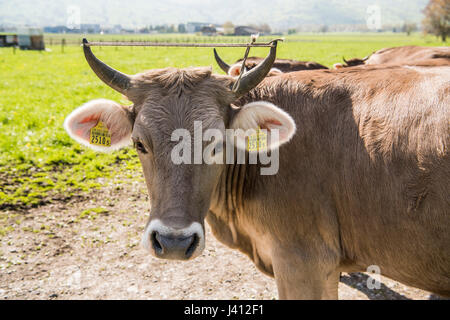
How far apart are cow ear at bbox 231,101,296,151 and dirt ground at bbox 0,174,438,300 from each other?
7.22ft

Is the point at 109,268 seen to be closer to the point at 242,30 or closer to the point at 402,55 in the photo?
the point at 242,30

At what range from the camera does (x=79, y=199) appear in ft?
21.4

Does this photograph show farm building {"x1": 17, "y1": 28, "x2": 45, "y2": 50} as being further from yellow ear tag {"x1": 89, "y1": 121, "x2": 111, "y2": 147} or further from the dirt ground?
yellow ear tag {"x1": 89, "y1": 121, "x2": 111, "y2": 147}

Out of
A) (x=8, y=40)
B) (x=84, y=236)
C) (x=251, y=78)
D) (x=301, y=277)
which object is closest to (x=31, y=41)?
(x=8, y=40)

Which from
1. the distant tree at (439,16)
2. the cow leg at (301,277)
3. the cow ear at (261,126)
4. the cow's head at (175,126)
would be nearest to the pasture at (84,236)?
the cow leg at (301,277)

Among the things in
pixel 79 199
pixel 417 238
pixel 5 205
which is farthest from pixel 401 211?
pixel 5 205

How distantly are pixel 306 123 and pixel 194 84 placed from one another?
0.99m

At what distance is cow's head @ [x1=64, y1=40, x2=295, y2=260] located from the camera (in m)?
2.60

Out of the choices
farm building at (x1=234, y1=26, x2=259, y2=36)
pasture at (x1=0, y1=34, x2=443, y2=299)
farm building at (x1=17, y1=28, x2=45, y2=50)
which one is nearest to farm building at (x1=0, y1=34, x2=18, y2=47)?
farm building at (x1=17, y1=28, x2=45, y2=50)

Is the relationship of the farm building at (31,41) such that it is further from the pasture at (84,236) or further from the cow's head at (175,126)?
the cow's head at (175,126)

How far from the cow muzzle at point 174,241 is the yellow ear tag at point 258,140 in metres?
0.85

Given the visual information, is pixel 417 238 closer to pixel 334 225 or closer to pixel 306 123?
pixel 334 225

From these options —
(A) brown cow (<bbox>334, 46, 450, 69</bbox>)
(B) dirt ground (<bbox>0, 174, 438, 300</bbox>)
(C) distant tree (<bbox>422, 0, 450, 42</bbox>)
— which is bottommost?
(B) dirt ground (<bbox>0, 174, 438, 300</bbox>)

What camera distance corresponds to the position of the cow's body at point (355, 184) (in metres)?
2.70
